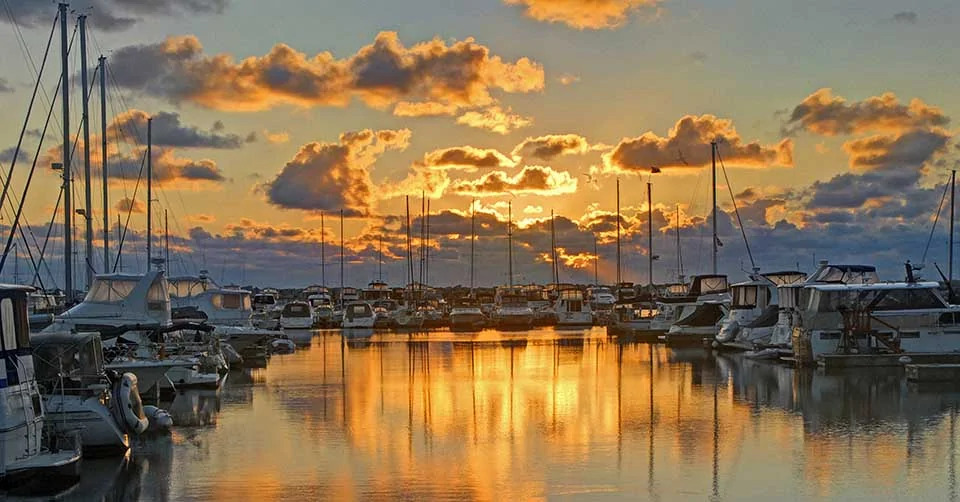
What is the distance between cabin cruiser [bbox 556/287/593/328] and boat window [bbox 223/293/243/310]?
38999 millimetres

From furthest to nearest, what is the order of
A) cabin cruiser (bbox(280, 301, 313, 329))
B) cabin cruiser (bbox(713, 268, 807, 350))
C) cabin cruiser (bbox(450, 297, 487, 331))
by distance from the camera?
cabin cruiser (bbox(450, 297, 487, 331)) < cabin cruiser (bbox(280, 301, 313, 329)) < cabin cruiser (bbox(713, 268, 807, 350))

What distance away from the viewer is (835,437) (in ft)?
80.9

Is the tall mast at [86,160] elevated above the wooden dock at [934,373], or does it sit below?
above

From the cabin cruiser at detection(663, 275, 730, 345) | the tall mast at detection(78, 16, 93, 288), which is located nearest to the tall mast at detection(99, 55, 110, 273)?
the tall mast at detection(78, 16, 93, 288)

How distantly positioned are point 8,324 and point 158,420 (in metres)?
7.54

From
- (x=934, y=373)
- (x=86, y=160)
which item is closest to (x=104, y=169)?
(x=86, y=160)

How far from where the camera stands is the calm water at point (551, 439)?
1894 centimetres

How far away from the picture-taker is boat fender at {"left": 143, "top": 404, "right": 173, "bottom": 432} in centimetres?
2569

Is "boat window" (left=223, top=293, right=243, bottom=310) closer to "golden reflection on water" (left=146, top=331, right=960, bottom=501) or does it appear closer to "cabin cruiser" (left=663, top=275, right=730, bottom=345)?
"golden reflection on water" (left=146, top=331, right=960, bottom=501)

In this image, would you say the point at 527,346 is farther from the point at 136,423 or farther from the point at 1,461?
the point at 1,461

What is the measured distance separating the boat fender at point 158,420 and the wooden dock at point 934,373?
2354cm

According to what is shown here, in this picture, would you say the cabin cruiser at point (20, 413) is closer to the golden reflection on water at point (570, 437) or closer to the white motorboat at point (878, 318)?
the golden reflection on water at point (570, 437)

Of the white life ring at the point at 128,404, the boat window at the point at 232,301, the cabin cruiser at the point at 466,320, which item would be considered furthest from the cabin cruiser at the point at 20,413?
the cabin cruiser at the point at 466,320

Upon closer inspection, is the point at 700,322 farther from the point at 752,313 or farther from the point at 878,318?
the point at 878,318
